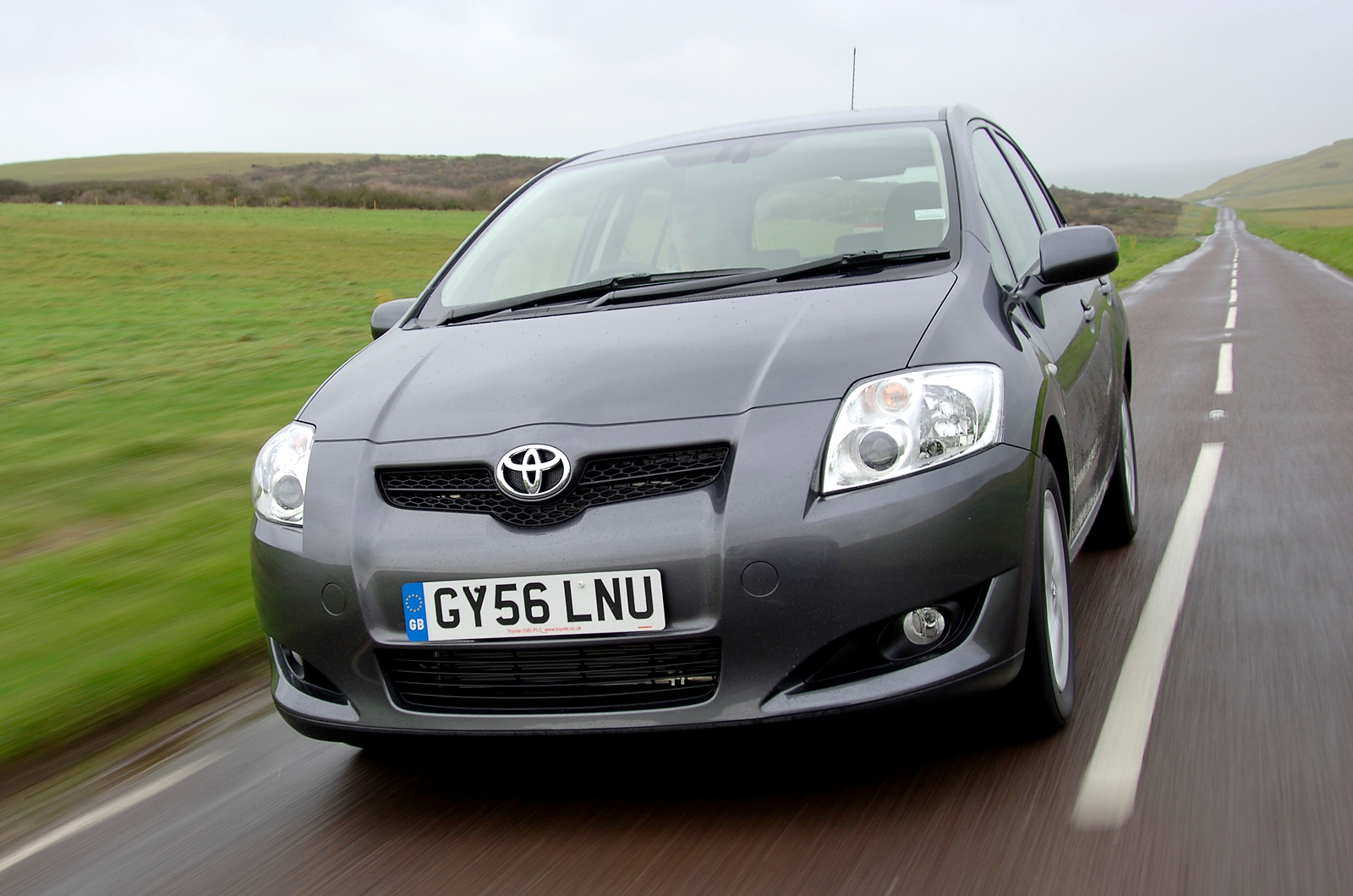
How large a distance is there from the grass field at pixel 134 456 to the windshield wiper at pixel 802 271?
6.69ft

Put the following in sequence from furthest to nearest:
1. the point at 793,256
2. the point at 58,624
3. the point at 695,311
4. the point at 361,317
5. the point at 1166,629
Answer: the point at 361,317 → the point at 58,624 → the point at 1166,629 → the point at 793,256 → the point at 695,311

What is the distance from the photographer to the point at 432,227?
44.5 m

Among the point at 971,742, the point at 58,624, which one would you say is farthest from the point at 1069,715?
the point at 58,624

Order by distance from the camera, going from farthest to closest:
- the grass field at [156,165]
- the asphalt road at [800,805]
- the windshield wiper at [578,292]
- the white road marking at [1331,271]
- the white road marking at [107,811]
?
the grass field at [156,165]
the white road marking at [1331,271]
the windshield wiper at [578,292]
the white road marking at [107,811]
the asphalt road at [800,805]

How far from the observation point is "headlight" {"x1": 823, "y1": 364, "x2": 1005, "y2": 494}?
269 cm

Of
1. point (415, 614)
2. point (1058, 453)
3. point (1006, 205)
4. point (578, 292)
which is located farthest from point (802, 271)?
point (415, 614)

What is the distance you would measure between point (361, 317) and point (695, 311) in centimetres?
1630

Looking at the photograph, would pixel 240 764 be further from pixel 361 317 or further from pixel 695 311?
pixel 361 317

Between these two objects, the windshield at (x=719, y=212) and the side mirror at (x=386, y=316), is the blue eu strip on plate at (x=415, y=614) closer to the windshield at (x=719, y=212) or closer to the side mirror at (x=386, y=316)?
the windshield at (x=719, y=212)

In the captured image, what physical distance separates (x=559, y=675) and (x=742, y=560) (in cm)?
47

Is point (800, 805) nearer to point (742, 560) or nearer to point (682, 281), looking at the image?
point (742, 560)

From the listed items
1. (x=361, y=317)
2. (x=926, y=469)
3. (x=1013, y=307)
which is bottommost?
(x=361, y=317)

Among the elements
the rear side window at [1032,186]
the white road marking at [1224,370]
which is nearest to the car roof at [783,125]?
the rear side window at [1032,186]

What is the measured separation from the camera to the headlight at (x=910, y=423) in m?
2.69
